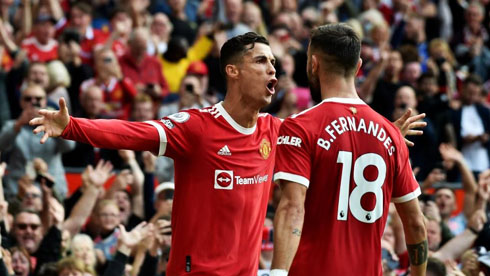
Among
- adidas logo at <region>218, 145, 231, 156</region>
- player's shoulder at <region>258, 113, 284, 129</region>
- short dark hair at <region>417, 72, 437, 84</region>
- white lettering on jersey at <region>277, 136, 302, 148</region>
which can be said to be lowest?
white lettering on jersey at <region>277, 136, 302, 148</region>

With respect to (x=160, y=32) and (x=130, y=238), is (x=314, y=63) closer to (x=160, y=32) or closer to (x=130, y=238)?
(x=130, y=238)

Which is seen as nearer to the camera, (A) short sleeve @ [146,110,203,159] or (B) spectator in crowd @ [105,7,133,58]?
(A) short sleeve @ [146,110,203,159]

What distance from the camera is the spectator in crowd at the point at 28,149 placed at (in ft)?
42.1

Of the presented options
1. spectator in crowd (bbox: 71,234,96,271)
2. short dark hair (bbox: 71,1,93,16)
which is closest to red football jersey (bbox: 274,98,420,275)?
spectator in crowd (bbox: 71,234,96,271)

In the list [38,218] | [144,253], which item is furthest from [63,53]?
[144,253]

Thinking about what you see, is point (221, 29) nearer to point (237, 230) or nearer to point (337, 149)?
point (237, 230)

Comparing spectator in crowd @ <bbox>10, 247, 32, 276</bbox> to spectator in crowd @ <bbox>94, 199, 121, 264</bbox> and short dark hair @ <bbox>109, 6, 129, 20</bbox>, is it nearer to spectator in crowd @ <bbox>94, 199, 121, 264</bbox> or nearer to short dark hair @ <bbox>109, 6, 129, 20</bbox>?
spectator in crowd @ <bbox>94, 199, 121, 264</bbox>

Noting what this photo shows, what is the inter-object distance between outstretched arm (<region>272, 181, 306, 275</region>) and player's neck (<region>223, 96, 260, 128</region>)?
159 cm

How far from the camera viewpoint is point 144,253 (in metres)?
10.3

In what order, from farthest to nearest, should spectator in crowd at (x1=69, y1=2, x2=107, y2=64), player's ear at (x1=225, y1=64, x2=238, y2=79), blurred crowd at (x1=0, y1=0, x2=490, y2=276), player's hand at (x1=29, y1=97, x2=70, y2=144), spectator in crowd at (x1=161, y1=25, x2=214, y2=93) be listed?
spectator in crowd at (x1=69, y1=2, x2=107, y2=64)
spectator in crowd at (x1=161, y1=25, x2=214, y2=93)
blurred crowd at (x1=0, y1=0, x2=490, y2=276)
player's ear at (x1=225, y1=64, x2=238, y2=79)
player's hand at (x1=29, y1=97, x2=70, y2=144)

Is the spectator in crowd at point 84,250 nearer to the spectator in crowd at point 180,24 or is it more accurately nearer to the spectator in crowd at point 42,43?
the spectator in crowd at point 42,43

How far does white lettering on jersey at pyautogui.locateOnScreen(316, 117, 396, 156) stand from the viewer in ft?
21.8

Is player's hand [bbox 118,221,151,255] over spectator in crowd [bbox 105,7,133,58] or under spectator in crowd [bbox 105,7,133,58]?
under

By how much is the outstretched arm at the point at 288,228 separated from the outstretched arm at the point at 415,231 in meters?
0.81
